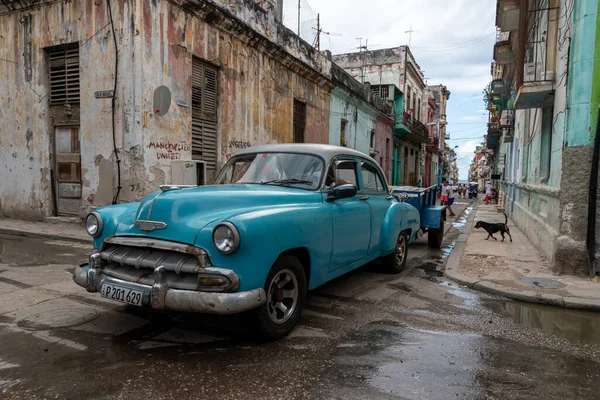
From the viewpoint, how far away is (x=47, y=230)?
30.3 ft

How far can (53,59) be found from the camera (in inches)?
403

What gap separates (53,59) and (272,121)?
647cm

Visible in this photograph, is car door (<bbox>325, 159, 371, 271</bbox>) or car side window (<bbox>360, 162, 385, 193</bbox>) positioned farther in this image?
car side window (<bbox>360, 162, 385, 193</bbox>)

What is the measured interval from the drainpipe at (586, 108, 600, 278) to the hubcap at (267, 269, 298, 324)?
4784 millimetres

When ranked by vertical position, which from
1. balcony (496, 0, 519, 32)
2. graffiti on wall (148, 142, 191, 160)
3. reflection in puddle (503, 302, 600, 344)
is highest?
balcony (496, 0, 519, 32)

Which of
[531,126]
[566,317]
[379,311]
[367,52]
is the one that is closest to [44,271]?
[379,311]

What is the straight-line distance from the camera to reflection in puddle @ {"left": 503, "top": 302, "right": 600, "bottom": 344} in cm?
394

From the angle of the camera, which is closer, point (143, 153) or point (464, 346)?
point (464, 346)

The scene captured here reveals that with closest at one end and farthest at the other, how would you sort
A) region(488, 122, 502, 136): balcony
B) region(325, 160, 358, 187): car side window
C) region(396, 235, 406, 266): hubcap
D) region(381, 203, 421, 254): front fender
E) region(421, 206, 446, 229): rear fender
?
1. region(325, 160, 358, 187): car side window
2. region(381, 203, 421, 254): front fender
3. region(396, 235, 406, 266): hubcap
4. region(421, 206, 446, 229): rear fender
5. region(488, 122, 502, 136): balcony

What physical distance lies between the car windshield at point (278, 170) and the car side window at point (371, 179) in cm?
108

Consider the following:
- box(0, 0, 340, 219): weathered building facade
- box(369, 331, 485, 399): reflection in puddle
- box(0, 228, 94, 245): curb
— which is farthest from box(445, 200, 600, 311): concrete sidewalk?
box(0, 228, 94, 245): curb

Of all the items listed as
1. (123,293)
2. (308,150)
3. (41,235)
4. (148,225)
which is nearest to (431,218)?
(308,150)

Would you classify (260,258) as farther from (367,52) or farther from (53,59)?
(367,52)

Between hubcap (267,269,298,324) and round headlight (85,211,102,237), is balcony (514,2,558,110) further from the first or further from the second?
round headlight (85,211,102,237)
